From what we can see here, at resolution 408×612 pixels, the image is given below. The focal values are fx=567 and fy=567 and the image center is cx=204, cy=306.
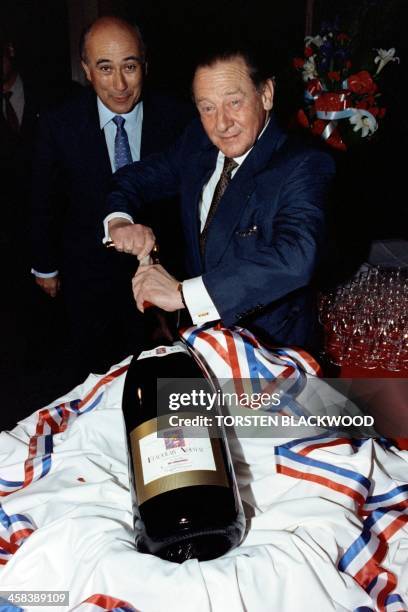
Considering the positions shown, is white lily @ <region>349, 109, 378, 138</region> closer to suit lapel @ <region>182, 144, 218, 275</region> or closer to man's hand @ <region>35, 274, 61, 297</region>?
A: suit lapel @ <region>182, 144, 218, 275</region>

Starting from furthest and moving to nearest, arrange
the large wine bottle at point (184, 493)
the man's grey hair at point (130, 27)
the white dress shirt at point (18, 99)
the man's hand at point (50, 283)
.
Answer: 1. the white dress shirt at point (18, 99)
2. the man's hand at point (50, 283)
3. the man's grey hair at point (130, 27)
4. the large wine bottle at point (184, 493)

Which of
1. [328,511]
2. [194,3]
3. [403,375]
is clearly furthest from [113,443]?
[194,3]

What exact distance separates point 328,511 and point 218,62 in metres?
0.95

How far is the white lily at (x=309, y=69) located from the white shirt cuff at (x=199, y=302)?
62.1 inches

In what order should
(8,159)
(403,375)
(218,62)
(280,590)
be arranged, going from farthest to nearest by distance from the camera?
1. (8,159)
2. (403,375)
3. (218,62)
4. (280,590)

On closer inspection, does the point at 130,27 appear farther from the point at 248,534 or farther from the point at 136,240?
the point at 248,534

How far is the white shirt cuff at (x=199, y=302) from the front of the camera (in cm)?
119

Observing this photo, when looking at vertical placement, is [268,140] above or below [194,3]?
below

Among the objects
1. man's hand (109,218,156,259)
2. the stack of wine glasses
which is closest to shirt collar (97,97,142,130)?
man's hand (109,218,156,259)

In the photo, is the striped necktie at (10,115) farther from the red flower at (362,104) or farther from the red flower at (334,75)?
the red flower at (362,104)

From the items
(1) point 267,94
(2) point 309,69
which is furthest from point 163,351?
(2) point 309,69

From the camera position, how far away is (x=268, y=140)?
1.41 m

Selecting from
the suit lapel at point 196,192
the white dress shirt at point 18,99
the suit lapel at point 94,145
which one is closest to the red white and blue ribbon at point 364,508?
the suit lapel at point 196,192

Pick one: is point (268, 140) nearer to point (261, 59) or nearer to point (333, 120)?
point (261, 59)
